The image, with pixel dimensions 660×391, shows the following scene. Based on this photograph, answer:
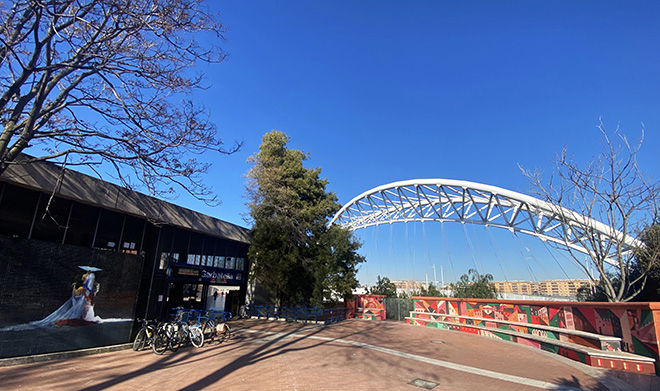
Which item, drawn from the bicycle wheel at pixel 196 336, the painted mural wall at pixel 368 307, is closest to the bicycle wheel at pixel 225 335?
the bicycle wheel at pixel 196 336

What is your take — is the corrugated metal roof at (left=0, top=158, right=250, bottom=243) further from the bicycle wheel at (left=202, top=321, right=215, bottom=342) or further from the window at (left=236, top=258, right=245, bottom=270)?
the bicycle wheel at (left=202, top=321, right=215, bottom=342)

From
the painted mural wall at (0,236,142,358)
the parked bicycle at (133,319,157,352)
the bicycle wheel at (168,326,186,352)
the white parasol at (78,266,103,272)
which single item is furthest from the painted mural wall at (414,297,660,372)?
the white parasol at (78,266,103,272)

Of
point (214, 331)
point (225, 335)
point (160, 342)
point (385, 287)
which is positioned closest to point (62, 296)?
point (160, 342)

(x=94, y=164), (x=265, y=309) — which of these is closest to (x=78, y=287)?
(x=94, y=164)

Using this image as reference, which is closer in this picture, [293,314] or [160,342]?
[160,342]

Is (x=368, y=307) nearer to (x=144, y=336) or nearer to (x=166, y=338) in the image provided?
(x=166, y=338)

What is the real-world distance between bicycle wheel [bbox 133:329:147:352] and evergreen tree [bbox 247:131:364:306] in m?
9.76

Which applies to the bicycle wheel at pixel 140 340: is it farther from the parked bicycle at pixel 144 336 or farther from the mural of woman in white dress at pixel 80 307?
the mural of woman in white dress at pixel 80 307

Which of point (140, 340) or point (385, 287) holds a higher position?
point (385, 287)

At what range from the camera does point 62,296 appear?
33.0 ft

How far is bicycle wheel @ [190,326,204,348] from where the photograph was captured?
473 inches

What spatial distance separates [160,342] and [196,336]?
139cm

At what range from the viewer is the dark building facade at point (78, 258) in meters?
9.19

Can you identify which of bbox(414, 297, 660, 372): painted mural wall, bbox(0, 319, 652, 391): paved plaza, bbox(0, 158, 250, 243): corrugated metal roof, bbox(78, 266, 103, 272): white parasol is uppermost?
bbox(0, 158, 250, 243): corrugated metal roof
